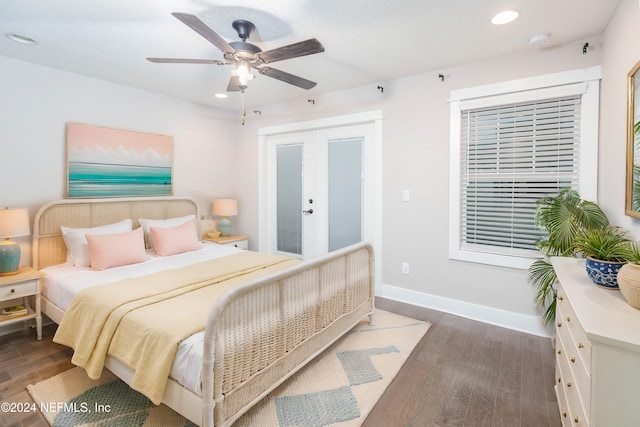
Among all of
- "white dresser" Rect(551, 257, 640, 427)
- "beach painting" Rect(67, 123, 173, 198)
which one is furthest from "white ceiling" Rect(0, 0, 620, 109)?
"white dresser" Rect(551, 257, 640, 427)

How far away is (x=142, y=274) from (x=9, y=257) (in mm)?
1116

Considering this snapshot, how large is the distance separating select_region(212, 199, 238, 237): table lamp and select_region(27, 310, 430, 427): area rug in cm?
248

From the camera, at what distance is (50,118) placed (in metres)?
3.09

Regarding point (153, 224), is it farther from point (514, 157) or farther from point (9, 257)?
point (514, 157)

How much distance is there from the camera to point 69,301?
2.39 metres

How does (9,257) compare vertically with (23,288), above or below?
above

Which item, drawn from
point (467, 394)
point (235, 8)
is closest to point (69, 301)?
point (235, 8)

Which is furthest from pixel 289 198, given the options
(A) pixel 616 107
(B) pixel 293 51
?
(A) pixel 616 107

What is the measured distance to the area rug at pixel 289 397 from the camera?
70.2 inches

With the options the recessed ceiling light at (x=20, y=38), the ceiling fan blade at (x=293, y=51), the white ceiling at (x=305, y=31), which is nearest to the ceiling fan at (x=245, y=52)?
the ceiling fan blade at (x=293, y=51)

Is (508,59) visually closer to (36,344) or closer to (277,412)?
(277,412)

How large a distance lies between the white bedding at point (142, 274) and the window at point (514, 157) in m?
2.58

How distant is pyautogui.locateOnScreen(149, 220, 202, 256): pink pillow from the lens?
338 centimetres

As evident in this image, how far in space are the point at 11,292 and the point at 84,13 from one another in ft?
7.36
